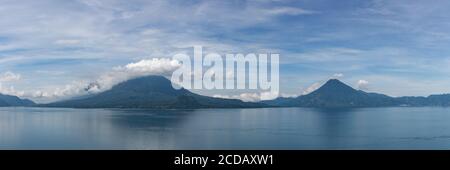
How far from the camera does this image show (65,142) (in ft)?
236
